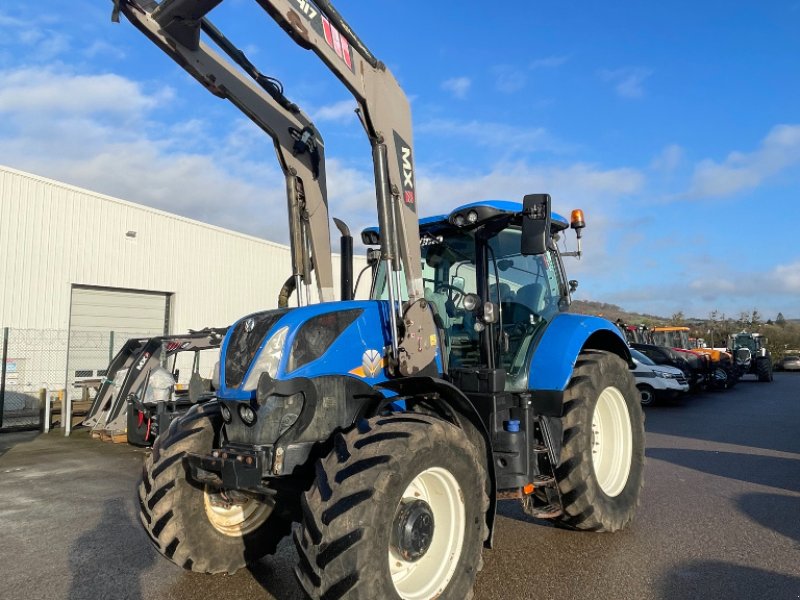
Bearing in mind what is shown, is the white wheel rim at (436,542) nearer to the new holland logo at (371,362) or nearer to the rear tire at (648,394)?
the new holland logo at (371,362)

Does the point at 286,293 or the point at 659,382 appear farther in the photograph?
the point at 659,382

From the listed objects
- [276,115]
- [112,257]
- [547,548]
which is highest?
[112,257]

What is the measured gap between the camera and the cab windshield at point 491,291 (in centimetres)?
479

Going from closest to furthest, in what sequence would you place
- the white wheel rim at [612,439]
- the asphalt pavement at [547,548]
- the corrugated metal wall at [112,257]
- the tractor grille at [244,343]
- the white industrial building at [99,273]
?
1. the tractor grille at [244,343]
2. the asphalt pavement at [547,548]
3. the white wheel rim at [612,439]
4. the white industrial building at [99,273]
5. the corrugated metal wall at [112,257]

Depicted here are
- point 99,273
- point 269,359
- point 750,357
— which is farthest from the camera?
point 750,357

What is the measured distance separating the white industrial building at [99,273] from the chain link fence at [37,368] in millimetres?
30

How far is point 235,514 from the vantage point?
408cm

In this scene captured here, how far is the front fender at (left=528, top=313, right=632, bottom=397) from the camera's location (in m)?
4.57

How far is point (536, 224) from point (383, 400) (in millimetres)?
1560

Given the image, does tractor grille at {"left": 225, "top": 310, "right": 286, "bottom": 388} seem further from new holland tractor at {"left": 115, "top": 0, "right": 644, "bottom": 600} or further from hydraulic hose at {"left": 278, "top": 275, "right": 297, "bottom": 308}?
hydraulic hose at {"left": 278, "top": 275, "right": 297, "bottom": 308}

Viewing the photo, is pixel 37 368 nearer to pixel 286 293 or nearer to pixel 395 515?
pixel 286 293

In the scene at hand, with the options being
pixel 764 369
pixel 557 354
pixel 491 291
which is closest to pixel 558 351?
pixel 557 354

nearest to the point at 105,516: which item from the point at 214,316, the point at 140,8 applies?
the point at 140,8

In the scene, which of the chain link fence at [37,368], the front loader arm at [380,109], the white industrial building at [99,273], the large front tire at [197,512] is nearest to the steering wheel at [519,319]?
the front loader arm at [380,109]
